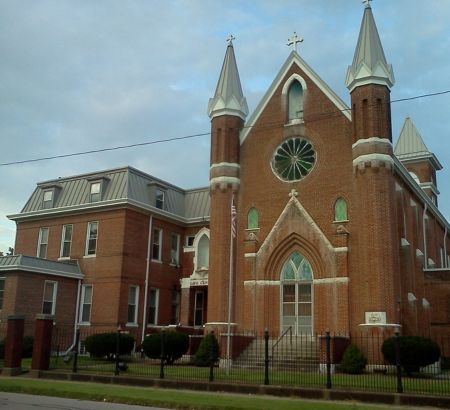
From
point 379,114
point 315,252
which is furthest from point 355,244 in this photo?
point 379,114

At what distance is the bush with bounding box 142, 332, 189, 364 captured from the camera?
986 inches

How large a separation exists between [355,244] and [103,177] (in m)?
16.6

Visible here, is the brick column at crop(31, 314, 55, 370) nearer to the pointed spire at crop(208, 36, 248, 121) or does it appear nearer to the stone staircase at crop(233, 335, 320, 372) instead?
the stone staircase at crop(233, 335, 320, 372)

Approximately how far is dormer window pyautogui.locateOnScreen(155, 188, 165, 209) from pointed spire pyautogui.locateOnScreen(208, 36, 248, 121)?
8026 millimetres

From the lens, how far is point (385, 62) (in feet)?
88.5

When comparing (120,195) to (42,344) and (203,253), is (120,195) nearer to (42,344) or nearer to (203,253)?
(203,253)

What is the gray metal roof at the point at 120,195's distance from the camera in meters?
34.6

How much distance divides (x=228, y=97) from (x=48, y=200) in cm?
1469

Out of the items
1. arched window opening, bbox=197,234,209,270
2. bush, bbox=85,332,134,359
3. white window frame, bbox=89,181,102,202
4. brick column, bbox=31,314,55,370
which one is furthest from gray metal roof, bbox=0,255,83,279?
brick column, bbox=31,314,55,370

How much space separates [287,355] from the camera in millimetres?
25234

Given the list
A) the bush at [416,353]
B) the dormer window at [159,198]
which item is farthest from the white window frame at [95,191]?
the bush at [416,353]

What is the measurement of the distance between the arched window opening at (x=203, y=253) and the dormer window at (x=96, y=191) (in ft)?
21.9

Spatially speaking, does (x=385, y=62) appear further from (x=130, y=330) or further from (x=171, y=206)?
(x=130, y=330)

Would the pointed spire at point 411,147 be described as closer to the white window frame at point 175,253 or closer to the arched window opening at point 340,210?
the white window frame at point 175,253
